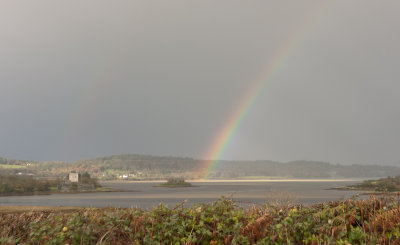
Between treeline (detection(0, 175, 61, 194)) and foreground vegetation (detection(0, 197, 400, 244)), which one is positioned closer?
foreground vegetation (detection(0, 197, 400, 244))

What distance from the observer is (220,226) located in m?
8.45

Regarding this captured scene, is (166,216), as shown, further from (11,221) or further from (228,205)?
(11,221)

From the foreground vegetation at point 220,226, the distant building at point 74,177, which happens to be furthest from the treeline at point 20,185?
the foreground vegetation at point 220,226

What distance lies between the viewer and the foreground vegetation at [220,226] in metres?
8.27

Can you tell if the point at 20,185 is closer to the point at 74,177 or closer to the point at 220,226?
the point at 74,177

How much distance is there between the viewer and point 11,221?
9867 mm

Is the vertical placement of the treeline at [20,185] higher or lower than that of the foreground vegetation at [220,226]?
lower

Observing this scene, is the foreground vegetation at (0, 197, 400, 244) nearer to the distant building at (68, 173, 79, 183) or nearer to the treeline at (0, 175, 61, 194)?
the treeline at (0, 175, 61, 194)

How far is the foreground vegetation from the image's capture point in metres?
8.27

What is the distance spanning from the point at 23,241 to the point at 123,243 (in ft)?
8.59

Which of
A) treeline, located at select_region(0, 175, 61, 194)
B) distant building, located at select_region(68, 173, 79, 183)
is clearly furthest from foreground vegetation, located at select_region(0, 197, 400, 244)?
distant building, located at select_region(68, 173, 79, 183)

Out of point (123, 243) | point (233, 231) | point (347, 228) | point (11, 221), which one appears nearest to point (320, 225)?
point (347, 228)

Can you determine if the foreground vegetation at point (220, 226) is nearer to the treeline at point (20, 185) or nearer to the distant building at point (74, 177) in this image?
the treeline at point (20, 185)

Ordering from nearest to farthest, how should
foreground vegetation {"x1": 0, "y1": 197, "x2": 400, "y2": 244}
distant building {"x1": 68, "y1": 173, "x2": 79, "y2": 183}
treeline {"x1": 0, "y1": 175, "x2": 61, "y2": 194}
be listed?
foreground vegetation {"x1": 0, "y1": 197, "x2": 400, "y2": 244}, treeline {"x1": 0, "y1": 175, "x2": 61, "y2": 194}, distant building {"x1": 68, "y1": 173, "x2": 79, "y2": 183}
